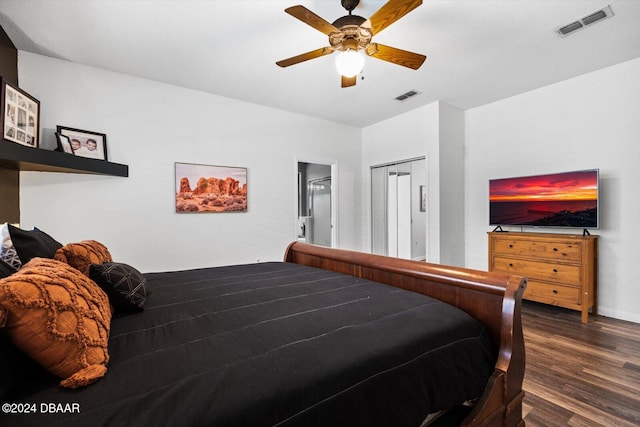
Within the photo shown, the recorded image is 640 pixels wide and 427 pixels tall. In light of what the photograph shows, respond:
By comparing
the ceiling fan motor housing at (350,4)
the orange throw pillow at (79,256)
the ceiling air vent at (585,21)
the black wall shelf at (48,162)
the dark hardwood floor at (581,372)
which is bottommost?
the dark hardwood floor at (581,372)

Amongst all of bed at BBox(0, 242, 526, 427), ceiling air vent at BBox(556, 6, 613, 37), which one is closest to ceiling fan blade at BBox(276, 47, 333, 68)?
bed at BBox(0, 242, 526, 427)

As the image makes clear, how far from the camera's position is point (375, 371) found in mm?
970

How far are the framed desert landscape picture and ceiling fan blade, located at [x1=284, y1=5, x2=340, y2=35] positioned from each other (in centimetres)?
244

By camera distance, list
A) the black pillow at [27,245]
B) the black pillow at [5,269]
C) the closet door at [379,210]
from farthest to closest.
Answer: the closet door at [379,210]
the black pillow at [27,245]
the black pillow at [5,269]

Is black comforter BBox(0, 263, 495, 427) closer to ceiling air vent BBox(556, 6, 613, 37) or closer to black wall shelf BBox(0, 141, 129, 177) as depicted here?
black wall shelf BBox(0, 141, 129, 177)

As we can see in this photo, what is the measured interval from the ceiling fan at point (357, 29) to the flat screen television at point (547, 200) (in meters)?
2.35

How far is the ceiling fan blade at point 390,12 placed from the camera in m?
1.70

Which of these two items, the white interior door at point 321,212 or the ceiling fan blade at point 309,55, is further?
the white interior door at point 321,212

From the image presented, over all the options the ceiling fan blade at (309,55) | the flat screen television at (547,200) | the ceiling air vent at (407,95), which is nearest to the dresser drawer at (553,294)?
the flat screen television at (547,200)

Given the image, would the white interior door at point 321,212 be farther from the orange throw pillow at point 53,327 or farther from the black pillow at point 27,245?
the orange throw pillow at point 53,327

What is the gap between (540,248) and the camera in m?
3.33

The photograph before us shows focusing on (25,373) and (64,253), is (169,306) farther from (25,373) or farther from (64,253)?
(25,373)

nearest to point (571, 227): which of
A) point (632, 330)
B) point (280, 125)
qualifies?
point (632, 330)

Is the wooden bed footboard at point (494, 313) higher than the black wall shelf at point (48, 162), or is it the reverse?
the black wall shelf at point (48, 162)
